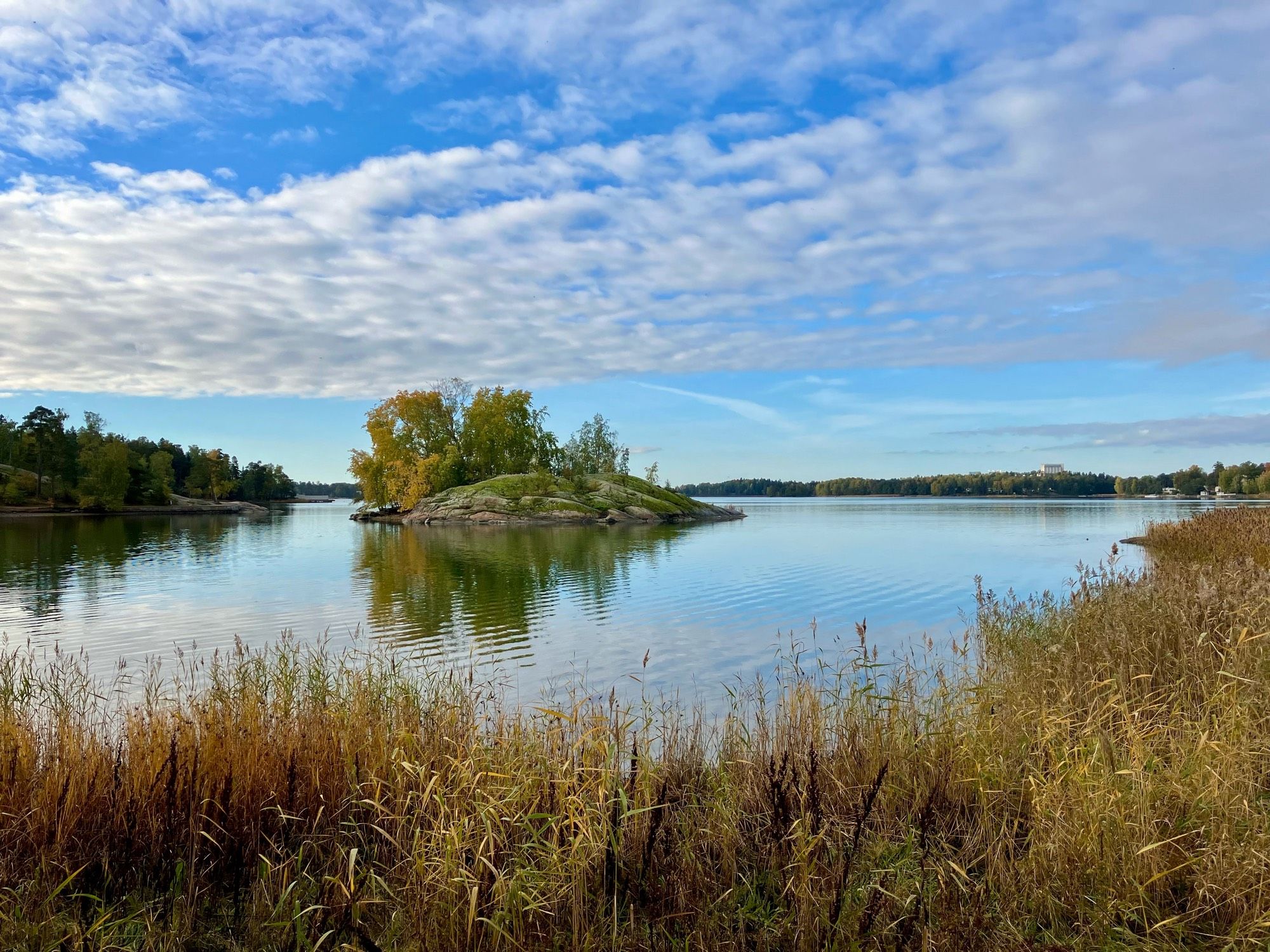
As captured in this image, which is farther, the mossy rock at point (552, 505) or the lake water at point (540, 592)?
the mossy rock at point (552, 505)

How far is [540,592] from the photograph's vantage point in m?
27.3

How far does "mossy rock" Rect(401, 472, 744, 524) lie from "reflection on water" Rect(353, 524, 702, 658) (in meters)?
25.9

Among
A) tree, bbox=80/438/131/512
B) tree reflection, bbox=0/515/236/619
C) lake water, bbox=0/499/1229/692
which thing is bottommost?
lake water, bbox=0/499/1229/692

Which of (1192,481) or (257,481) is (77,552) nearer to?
(257,481)

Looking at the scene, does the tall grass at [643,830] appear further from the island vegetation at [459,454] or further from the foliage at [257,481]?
the foliage at [257,481]

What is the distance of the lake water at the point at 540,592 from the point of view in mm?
17625

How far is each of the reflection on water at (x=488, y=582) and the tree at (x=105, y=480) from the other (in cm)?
6445

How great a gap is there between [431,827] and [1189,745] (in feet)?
19.8

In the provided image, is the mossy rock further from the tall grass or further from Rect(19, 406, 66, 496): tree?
the tall grass

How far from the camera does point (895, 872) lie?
4973 mm

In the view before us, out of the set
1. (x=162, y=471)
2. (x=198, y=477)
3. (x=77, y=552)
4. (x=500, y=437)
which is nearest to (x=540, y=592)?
(x=77, y=552)

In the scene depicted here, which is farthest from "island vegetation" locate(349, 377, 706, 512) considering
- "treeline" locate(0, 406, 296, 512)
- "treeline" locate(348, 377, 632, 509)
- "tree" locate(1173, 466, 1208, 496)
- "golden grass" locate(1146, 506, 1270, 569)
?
"tree" locate(1173, 466, 1208, 496)

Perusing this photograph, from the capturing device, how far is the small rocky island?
289ft

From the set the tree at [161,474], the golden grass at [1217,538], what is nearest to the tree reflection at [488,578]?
the golden grass at [1217,538]
